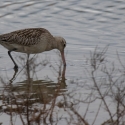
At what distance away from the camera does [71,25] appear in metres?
13.9

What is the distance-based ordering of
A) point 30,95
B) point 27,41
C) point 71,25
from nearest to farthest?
point 30,95 → point 27,41 → point 71,25

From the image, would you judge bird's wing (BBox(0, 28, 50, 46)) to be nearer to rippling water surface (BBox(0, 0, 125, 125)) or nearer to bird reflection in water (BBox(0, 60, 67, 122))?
rippling water surface (BBox(0, 0, 125, 125))

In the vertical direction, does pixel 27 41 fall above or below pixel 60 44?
above

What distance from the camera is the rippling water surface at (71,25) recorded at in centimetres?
1100

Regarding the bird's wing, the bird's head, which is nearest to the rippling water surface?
the bird's head

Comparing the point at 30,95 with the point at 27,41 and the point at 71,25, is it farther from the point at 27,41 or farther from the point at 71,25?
the point at 71,25

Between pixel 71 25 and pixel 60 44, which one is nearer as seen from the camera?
pixel 60 44

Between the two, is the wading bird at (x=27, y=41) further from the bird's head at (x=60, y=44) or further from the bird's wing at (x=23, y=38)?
the bird's head at (x=60, y=44)

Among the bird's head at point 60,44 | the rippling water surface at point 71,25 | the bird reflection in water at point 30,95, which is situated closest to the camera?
the bird reflection in water at point 30,95

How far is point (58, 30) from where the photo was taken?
44.2 ft

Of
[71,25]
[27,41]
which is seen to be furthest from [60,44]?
[71,25]

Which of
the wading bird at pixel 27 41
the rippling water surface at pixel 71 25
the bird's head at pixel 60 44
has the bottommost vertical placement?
the rippling water surface at pixel 71 25

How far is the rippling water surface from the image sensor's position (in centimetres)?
1100

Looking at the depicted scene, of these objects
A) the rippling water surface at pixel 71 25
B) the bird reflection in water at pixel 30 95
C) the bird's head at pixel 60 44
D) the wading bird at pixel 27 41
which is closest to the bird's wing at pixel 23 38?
the wading bird at pixel 27 41
